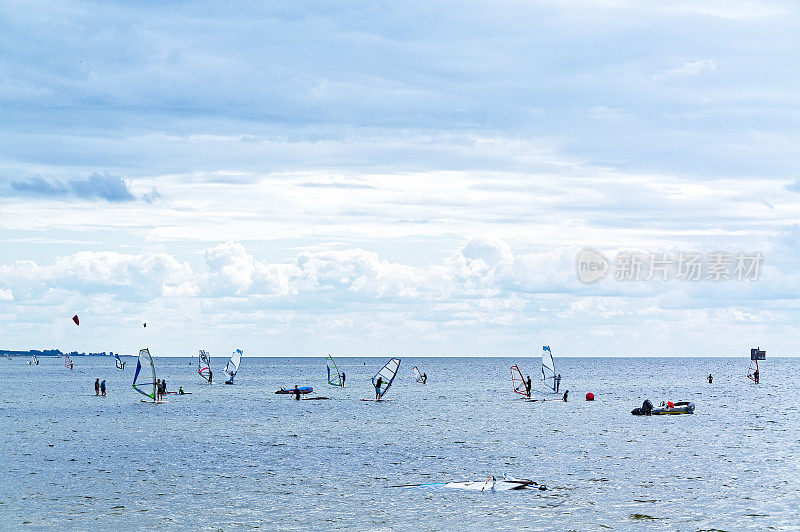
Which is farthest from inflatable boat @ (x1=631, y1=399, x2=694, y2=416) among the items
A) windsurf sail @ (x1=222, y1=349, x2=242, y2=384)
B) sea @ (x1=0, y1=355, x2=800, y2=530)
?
windsurf sail @ (x1=222, y1=349, x2=242, y2=384)

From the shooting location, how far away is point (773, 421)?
8562 centimetres

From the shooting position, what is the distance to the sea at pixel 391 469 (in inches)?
1479

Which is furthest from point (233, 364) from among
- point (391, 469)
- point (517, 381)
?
point (391, 469)

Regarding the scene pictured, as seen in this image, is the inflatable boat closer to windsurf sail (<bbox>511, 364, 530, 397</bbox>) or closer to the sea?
the sea

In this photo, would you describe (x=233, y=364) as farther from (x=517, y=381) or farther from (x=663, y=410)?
(x=663, y=410)

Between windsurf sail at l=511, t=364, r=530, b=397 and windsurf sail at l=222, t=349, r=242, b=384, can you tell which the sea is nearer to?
windsurf sail at l=511, t=364, r=530, b=397

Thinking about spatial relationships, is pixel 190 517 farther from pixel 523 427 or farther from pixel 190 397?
pixel 190 397

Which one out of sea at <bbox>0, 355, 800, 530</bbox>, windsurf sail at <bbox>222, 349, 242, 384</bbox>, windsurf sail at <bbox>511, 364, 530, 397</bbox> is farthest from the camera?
windsurf sail at <bbox>222, 349, 242, 384</bbox>

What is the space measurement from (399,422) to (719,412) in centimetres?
3850

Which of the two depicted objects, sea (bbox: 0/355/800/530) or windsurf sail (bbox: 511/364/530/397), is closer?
sea (bbox: 0/355/800/530)

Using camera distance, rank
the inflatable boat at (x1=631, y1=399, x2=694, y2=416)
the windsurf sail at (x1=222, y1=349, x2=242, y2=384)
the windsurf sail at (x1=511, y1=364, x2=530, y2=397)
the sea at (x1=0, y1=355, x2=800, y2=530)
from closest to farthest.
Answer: the sea at (x1=0, y1=355, x2=800, y2=530) < the inflatable boat at (x1=631, y1=399, x2=694, y2=416) < the windsurf sail at (x1=511, y1=364, x2=530, y2=397) < the windsurf sail at (x1=222, y1=349, x2=242, y2=384)

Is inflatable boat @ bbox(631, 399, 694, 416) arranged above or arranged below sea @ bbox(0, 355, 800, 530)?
above

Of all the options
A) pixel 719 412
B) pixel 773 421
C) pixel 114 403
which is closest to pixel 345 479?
pixel 773 421

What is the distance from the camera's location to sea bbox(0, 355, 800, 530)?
37562 mm
